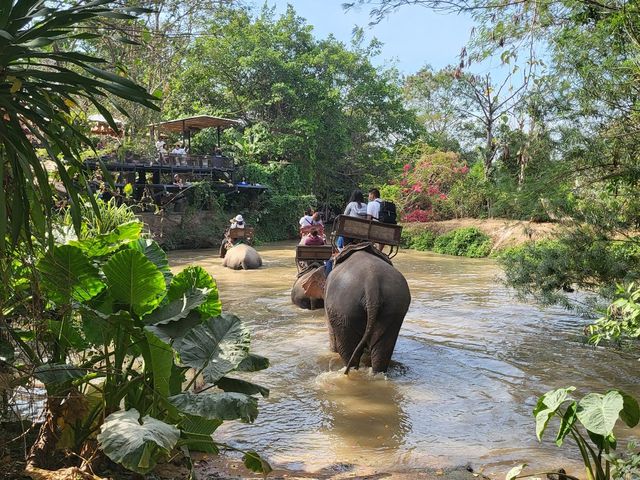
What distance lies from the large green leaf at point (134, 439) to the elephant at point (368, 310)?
149 inches

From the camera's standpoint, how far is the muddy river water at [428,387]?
542cm

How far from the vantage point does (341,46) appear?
37750 millimetres

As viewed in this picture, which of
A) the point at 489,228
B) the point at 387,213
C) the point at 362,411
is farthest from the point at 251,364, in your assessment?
the point at 489,228

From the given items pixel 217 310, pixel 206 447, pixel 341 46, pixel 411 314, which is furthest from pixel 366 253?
pixel 341 46

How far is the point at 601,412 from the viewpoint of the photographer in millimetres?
3230

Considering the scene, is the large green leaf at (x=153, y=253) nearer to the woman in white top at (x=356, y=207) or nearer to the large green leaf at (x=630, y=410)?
the large green leaf at (x=630, y=410)

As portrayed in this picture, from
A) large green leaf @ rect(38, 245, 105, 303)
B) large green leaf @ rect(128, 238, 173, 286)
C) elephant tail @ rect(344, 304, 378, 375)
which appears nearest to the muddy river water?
elephant tail @ rect(344, 304, 378, 375)

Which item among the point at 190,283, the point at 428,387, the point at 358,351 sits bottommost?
the point at 428,387

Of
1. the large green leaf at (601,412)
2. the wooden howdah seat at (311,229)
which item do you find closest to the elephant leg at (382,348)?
the large green leaf at (601,412)

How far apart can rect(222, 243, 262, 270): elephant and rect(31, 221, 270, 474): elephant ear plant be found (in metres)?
13.9

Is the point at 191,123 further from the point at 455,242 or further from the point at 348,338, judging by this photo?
the point at 348,338

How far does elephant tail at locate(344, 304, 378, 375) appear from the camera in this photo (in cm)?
686

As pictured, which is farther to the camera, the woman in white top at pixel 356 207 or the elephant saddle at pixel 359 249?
the woman in white top at pixel 356 207

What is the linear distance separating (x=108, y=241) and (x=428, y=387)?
13.5ft
